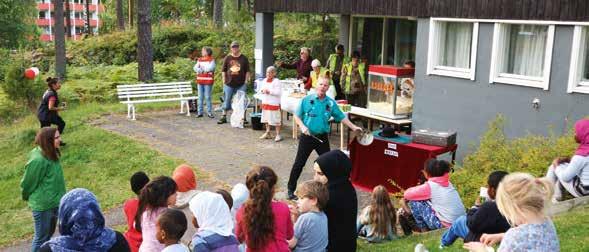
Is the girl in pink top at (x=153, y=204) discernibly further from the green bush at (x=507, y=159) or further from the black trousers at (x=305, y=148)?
the green bush at (x=507, y=159)

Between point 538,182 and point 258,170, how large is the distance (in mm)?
2432

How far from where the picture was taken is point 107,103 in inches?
733

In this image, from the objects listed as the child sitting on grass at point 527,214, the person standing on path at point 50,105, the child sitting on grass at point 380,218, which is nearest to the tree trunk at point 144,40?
the person standing on path at point 50,105

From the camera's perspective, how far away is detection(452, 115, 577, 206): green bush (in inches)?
311

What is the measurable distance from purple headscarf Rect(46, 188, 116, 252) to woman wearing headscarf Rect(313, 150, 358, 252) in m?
2.23

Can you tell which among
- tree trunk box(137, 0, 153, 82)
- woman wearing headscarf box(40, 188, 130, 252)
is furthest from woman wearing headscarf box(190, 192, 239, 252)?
tree trunk box(137, 0, 153, 82)

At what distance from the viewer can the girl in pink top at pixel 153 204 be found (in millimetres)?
4738

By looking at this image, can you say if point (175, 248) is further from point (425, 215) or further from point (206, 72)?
point (206, 72)

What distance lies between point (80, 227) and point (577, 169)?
5.59 meters

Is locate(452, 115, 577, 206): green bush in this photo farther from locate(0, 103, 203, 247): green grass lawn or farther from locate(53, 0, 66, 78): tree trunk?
locate(53, 0, 66, 78): tree trunk

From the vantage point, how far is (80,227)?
381 centimetres

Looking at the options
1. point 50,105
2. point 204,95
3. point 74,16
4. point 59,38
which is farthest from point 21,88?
point 74,16

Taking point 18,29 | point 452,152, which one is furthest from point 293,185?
point 18,29

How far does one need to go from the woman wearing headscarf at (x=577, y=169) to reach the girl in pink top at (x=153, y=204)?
468 centimetres
